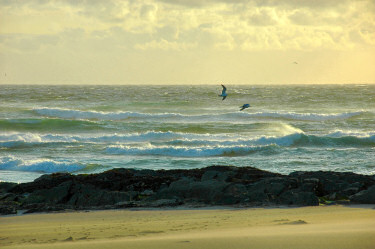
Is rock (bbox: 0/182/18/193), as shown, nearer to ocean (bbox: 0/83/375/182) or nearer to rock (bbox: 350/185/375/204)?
ocean (bbox: 0/83/375/182)

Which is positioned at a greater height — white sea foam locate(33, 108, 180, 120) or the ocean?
white sea foam locate(33, 108, 180, 120)

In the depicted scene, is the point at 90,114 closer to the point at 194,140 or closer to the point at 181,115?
the point at 181,115

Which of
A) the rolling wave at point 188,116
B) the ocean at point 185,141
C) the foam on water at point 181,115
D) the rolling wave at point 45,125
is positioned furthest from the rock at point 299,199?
the foam on water at point 181,115

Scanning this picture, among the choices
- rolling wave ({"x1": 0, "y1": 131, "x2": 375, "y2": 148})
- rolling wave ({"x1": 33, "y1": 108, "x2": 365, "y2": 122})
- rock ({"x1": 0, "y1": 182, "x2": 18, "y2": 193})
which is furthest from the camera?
rolling wave ({"x1": 33, "y1": 108, "x2": 365, "y2": 122})

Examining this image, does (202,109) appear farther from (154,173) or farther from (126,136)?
(154,173)

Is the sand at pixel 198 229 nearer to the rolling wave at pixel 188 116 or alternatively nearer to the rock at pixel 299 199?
the rock at pixel 299 199

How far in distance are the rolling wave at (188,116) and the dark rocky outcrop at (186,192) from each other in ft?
83.2

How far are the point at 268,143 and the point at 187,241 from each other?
19437 millimetres

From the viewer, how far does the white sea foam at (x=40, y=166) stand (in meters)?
18.1

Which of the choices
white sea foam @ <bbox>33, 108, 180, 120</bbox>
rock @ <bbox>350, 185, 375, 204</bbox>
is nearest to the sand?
rock @ <bbox>350, 185, 375, 204</bbox>

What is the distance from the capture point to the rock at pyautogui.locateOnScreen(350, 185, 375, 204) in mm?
10281

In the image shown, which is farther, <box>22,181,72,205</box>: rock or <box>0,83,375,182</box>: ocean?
<box>0,83,375,182</box>: ocean

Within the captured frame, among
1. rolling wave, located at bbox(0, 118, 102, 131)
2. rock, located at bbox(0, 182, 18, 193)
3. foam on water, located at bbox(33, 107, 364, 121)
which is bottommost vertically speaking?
rock, located at bbox(0, 182, 18, 193)

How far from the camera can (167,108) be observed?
4738 cm
